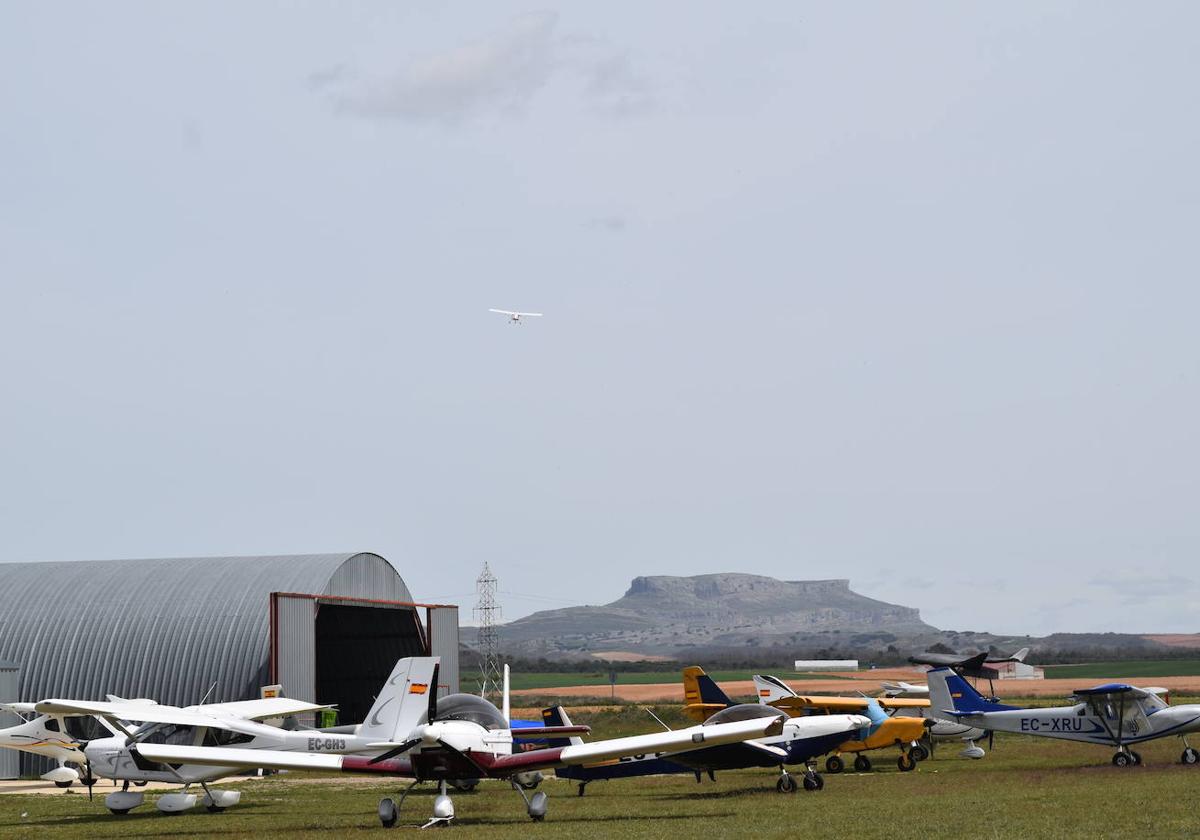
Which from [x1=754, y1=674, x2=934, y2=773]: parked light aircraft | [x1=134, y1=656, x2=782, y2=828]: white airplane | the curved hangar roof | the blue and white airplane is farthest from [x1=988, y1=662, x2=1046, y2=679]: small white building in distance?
[x1=134, y1=656, x2=782, y2=828]: white airplane

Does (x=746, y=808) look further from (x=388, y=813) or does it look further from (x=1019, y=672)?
(x=1019, y=672)

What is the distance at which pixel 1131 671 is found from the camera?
12600cm

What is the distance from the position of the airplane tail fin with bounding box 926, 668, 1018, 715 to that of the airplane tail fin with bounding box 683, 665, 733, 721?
199 inches

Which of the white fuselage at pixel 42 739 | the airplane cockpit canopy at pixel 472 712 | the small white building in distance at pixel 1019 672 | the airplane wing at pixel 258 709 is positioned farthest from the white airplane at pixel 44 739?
the small white building in distance at pixel 1019 672

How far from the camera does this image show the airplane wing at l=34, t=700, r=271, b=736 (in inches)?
933

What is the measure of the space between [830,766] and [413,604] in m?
21.0

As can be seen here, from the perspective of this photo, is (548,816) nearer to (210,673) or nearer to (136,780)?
(136,780)

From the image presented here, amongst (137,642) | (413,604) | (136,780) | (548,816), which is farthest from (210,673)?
(548,816)

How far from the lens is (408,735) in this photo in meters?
19.9

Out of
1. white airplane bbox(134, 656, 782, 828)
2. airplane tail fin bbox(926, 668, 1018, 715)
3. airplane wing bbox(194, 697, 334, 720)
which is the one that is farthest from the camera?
airplane tail fin bbox(926, 668, 1018, 715)

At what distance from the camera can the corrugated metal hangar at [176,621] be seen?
129 feet

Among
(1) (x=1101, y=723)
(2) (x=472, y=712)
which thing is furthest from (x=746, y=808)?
(1) (x=1101, y=723)

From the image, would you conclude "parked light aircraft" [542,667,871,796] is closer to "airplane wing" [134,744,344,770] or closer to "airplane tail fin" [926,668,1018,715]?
"airplane wing" [134,744,344,770]

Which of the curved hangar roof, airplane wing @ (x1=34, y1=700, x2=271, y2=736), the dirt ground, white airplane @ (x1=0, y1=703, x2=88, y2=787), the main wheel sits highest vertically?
the curved hangar roof
